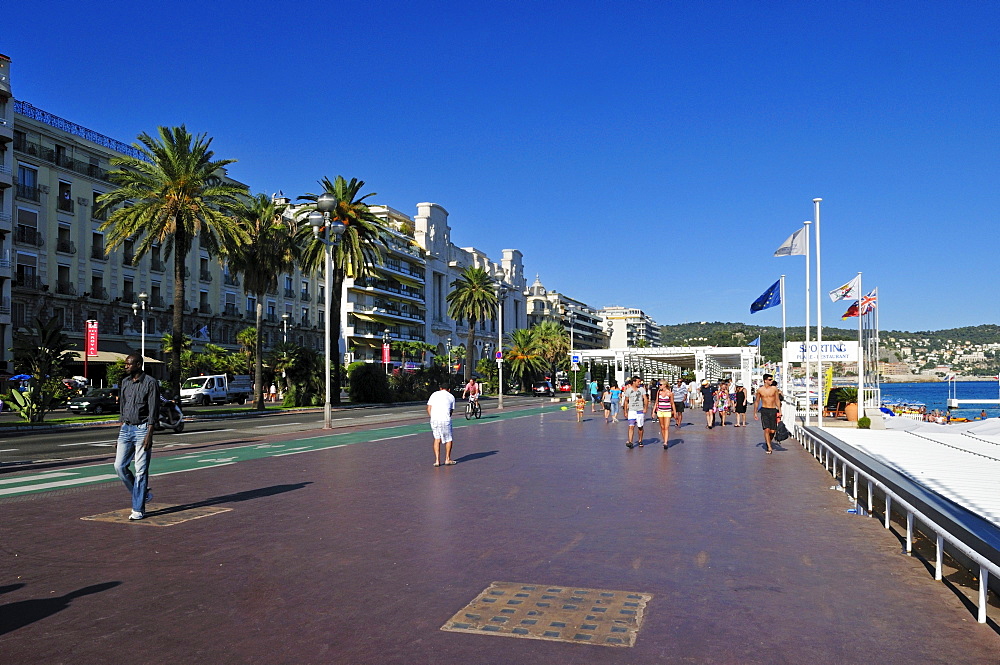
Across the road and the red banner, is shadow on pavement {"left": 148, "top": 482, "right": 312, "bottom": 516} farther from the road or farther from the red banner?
the red banner

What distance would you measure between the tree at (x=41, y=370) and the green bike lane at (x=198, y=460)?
412 inches

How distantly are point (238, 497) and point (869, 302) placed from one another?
2173 cm

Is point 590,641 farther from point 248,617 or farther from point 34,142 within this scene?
point 34,142

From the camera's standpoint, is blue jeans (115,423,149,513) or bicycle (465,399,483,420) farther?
bicycle (465,399,483,420)

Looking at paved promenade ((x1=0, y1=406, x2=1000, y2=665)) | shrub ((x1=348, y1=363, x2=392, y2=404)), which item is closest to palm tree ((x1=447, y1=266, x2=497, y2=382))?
shrub ((x1=348, y1=363, x2=392, y2=404))

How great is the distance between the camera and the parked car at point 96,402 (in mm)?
33562

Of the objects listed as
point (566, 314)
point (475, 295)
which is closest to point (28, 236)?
point (475, 295)

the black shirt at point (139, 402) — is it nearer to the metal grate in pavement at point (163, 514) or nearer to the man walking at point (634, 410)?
the metal grate in pavement at point (163, 514)

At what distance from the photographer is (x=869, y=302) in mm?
25984

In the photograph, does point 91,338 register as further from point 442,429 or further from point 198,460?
point 442,429

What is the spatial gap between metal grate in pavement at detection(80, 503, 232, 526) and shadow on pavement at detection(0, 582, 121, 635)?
2739mm

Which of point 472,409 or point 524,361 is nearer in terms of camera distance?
point 472,409

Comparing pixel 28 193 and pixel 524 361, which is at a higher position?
pixel 28 193

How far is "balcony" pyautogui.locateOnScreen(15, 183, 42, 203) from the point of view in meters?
45.9
